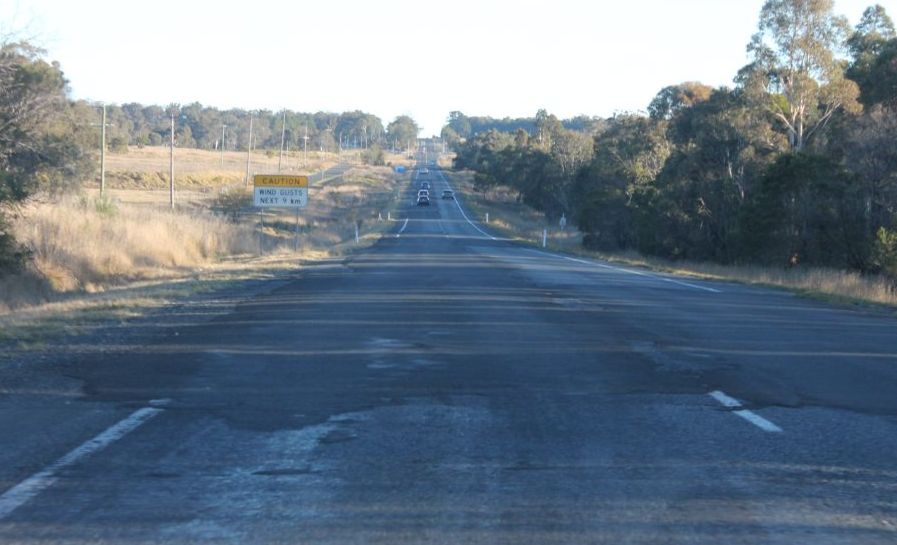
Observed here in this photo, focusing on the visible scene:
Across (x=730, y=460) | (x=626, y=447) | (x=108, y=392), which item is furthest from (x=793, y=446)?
(x=108, y=392)

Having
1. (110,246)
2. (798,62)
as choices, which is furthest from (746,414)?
(798,62)

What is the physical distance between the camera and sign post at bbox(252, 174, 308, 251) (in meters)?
41.6

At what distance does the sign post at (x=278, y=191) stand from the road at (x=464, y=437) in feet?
84.3

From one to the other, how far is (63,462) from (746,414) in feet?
19.3

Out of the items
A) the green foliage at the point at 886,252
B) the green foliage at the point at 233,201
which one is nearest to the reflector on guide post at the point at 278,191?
the green foliage at the point at 233,201

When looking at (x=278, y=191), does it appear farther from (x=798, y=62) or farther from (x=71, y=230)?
(x=798, y=62)

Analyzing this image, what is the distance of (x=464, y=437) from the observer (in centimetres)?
827

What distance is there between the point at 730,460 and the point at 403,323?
30.8 ft

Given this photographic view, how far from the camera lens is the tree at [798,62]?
1843 inches

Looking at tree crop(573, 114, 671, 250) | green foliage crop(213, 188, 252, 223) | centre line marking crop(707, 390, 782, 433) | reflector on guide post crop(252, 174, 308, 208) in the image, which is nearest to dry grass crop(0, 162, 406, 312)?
reflector on guide post crop(252, 174, 308, 208)

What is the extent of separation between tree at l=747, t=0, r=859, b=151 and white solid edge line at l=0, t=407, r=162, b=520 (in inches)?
1666

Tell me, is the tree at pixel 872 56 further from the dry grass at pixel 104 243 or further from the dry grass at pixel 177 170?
the dry grass at pixel 177 170

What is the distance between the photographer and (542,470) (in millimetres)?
7242

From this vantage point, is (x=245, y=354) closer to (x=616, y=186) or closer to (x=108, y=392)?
(x=108, y=392)
